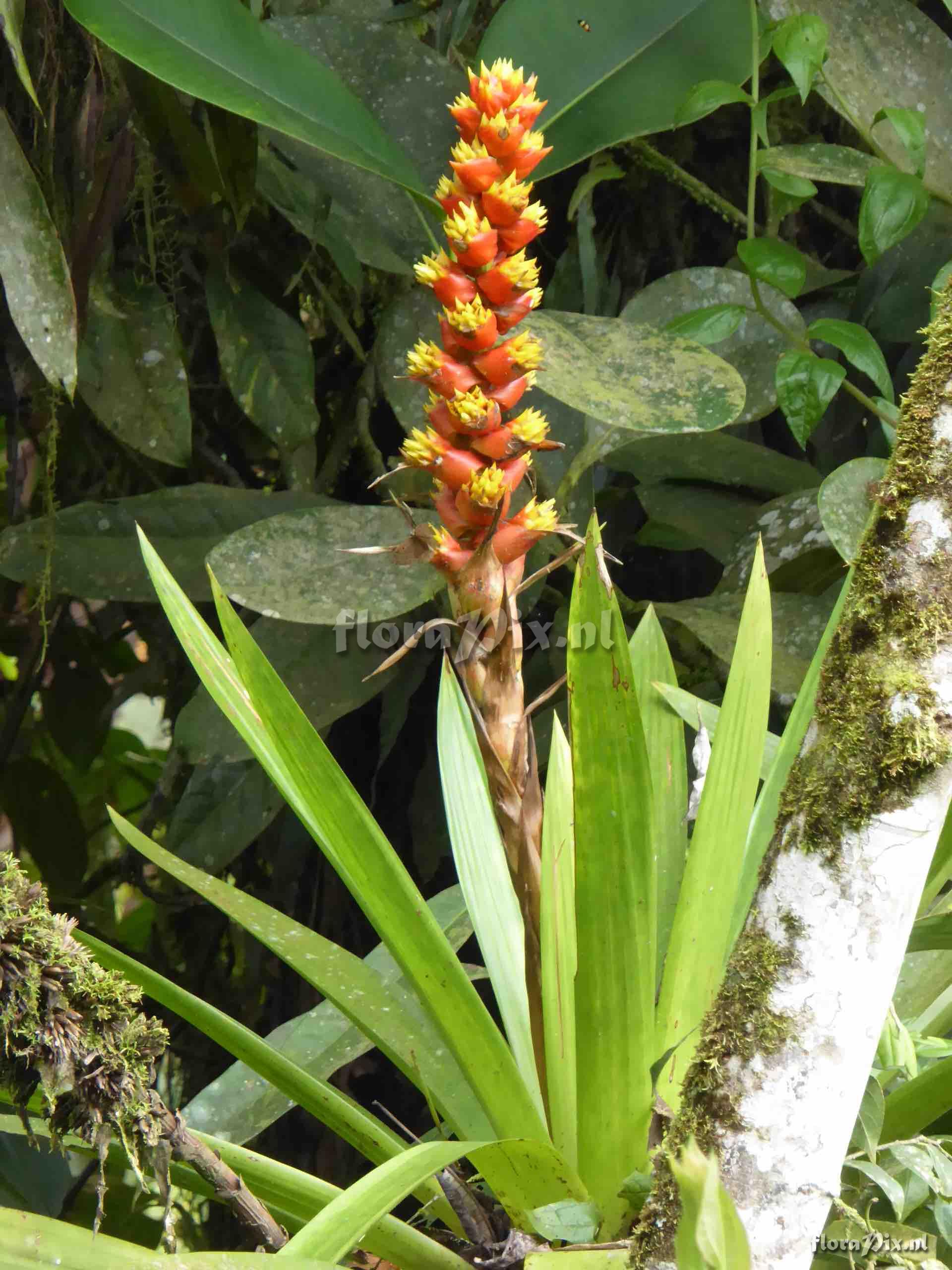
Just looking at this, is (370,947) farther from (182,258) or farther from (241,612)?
(182,258)

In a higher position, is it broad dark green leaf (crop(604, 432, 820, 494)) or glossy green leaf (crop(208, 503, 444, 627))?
broad dark green leaf (crop(604, 432, 820, 494))

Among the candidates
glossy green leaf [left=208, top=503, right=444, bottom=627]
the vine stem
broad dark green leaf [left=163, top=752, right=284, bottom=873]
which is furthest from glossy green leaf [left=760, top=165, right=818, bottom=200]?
broad dark green leaf [left=163, top=752, right=284, bottom=873]

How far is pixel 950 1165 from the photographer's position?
45cm

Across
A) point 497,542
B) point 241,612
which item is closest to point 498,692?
point 497,542

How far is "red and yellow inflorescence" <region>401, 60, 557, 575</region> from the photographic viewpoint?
514 mm

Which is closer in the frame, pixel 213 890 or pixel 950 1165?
pixel 950 1165

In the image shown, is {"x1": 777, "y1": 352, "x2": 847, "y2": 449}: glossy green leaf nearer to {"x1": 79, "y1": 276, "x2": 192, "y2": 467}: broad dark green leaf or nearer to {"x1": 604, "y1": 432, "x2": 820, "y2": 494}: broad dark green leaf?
{"x1": 604, "y1": 432, "x2": 820, "y2": 494}: broad dark green leaf

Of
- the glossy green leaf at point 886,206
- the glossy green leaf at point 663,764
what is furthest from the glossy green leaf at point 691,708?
the glossy green leaf at point 886,206

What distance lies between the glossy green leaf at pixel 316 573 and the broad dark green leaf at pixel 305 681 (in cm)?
13

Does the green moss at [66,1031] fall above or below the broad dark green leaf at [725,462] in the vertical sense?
below

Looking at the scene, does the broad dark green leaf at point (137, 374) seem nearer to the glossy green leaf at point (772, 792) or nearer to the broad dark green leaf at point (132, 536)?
the broad dark green leaf at point (132, 536)

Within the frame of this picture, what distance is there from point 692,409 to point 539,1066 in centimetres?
42

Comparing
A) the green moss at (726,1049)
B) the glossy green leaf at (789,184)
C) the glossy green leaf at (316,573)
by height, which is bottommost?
the green moss at (726,1049)

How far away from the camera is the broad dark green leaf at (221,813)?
38.6 inches
